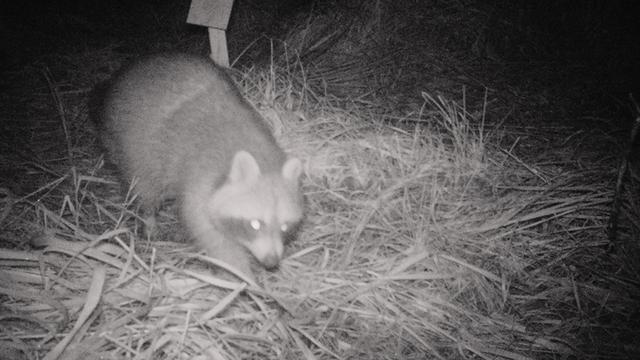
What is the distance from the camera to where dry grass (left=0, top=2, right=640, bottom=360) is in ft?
8.28

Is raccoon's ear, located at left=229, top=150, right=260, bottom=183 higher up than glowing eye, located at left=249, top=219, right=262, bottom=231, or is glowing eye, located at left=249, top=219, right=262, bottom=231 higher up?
raccoon's ear, located at left=229, top=150, right=260, bottom=183

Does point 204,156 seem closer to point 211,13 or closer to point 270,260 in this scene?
point 270,260

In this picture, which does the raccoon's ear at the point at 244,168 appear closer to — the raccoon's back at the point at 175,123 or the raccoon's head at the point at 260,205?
the raccoon's head at the point at 260,205

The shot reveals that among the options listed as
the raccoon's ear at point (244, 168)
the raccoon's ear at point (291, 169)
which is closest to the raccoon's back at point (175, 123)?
the raccoon's ear at point (291, 169)

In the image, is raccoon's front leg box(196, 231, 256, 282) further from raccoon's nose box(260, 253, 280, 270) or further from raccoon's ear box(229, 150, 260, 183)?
raccoon's ear box(229, 150, 260, 183)

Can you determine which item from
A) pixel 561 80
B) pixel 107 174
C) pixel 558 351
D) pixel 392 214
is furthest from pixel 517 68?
pixel 107 174

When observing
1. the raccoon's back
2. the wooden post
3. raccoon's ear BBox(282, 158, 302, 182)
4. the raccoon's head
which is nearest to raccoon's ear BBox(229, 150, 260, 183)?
the raccoon's head

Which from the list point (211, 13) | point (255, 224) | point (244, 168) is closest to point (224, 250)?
point (255, 224)

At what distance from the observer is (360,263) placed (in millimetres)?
3129

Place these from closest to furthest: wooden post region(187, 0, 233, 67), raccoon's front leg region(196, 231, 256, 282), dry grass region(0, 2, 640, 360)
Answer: dry grass region(0, 2, 640, 360)
raccoon's front leg region(196, 231, 256, 282)
wooden post region(187, 0, 233, 67)

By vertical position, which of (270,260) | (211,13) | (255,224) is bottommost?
(270,260)

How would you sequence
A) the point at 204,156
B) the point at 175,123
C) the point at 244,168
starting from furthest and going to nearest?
the point at 175,123 → the point at 204,156 → the point at 244,168

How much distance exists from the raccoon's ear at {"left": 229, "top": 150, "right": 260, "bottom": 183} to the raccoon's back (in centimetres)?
31

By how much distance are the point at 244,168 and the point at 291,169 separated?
314 millimetres
